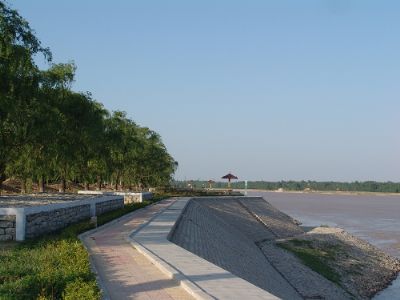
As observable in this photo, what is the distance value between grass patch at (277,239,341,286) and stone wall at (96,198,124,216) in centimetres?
1249

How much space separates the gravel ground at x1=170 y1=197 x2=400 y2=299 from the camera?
22422mm

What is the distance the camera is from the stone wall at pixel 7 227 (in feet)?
52.5

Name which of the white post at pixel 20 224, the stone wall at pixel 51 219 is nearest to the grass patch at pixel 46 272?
the white post at pixel 20 224

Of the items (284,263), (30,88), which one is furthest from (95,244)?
(284,263)

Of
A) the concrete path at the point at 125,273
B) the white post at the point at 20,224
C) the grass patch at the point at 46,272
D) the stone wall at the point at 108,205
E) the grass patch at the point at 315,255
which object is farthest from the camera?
the grass patch at the point at 315,255

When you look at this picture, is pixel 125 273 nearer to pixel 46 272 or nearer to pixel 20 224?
pixel 46 272

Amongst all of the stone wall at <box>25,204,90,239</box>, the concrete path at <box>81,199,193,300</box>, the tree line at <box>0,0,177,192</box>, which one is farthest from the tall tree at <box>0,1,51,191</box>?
the concrete path at <box>81,199,193,300</box>

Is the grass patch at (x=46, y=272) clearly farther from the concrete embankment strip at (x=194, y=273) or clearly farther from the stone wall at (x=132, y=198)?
the stone wall at (x=132, y=198)

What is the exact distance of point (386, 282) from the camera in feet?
101

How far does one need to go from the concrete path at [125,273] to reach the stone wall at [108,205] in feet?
30.7

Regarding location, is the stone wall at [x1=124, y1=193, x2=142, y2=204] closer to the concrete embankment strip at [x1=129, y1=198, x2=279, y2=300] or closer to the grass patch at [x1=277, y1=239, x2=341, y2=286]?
the grass patch at [x1=277, y1=239, x2=341, y2=286]

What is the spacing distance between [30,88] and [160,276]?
17513 millimetres

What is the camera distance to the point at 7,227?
16.0 m

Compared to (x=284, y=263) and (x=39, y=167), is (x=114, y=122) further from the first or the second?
(x=284, y=263)
